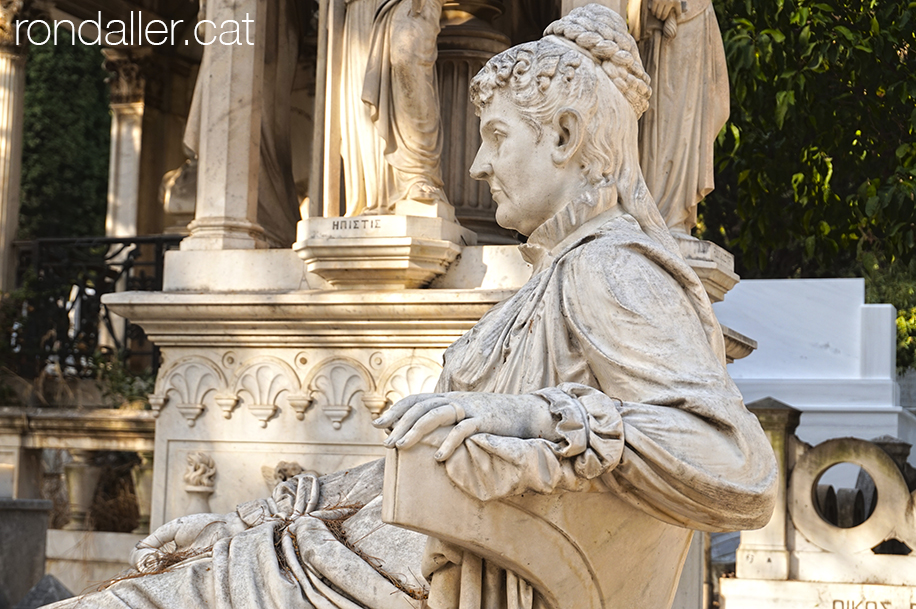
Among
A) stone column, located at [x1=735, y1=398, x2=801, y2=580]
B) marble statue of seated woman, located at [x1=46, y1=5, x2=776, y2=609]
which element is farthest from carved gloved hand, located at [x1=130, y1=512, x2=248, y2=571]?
stone column, located at [x1=735, y1=398, x2=801, y2=580]

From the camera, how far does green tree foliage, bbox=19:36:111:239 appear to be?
21.0 m

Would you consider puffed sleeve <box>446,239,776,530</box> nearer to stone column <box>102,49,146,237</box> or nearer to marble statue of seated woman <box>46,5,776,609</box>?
marble statue of seated woman <box>46,5,776,609</box>

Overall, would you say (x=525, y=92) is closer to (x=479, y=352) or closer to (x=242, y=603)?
(x=479, y=352)

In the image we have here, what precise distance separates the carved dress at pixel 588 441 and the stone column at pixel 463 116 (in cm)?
335

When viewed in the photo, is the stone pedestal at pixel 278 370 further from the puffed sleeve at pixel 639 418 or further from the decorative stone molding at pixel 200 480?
the puffed sleeve at pixel 639 418

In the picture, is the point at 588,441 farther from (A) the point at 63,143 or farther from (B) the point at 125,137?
(A) the point at 63,143

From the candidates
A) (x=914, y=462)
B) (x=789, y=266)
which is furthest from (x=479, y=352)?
(x=789, y=266)

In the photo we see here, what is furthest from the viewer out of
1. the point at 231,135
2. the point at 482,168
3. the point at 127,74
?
the point at 127,74

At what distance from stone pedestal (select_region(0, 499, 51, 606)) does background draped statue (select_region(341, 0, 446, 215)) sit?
92.5 inches

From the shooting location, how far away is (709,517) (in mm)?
2135

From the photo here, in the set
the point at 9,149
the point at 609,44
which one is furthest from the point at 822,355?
the point at 609,44

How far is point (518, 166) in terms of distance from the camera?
255 centimetres

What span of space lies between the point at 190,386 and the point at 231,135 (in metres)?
1.17

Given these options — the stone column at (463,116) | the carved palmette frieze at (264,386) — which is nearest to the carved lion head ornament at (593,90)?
the carved palmette frieze at (264,386)
